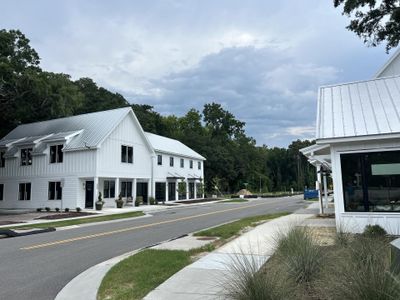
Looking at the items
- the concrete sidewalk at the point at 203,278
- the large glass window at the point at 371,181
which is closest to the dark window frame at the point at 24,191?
the concrete sidewalk at the point at 203,278

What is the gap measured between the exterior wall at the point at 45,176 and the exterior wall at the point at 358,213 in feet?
76.7

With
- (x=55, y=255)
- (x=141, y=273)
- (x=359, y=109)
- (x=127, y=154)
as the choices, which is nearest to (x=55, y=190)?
(x=127, y=154)

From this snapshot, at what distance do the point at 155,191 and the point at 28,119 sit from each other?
16810 mm

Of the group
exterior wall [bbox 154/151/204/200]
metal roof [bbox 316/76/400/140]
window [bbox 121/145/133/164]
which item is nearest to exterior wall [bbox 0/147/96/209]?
window [bbox 121/145/133/164]

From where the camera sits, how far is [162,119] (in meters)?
82.4

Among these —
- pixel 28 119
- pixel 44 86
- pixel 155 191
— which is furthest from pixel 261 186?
pixel 44 86

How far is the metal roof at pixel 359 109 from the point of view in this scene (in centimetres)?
1288

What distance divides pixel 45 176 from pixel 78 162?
428cm

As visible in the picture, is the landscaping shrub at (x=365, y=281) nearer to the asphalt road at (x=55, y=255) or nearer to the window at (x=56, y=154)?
the asphalt road at (x=55, y=255)

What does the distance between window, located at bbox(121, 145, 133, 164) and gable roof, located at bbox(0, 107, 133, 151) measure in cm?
282

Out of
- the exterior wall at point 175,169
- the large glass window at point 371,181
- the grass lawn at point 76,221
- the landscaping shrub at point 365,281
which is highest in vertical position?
the exterior wall at point 175,169

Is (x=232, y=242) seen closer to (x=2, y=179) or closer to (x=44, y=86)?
(x=44, y=86)

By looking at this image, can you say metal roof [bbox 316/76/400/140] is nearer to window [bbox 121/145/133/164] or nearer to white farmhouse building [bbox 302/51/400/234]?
white farmhouse building [bbox 302/51/400/234]

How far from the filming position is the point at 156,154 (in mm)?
43125
